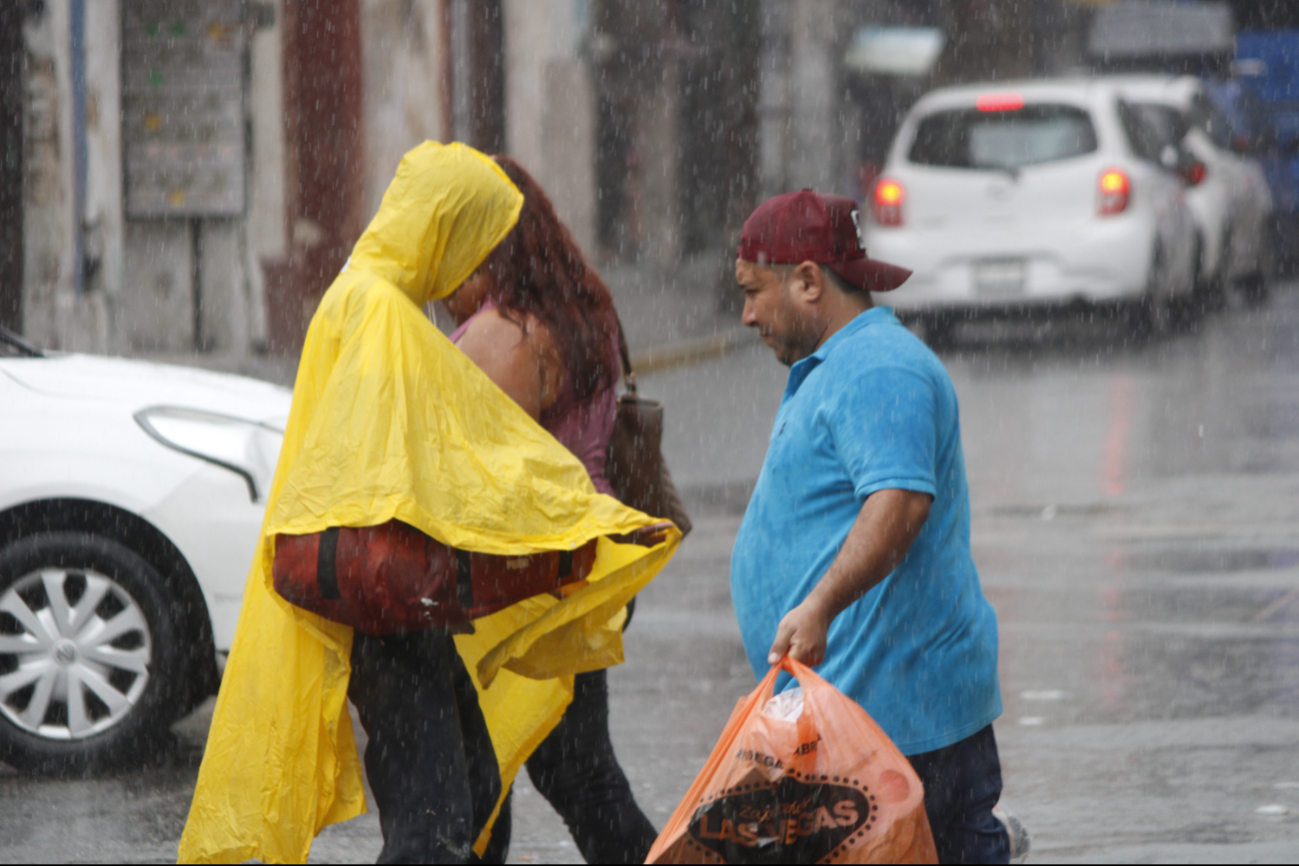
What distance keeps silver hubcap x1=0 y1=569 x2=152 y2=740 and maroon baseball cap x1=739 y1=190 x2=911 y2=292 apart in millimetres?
2829

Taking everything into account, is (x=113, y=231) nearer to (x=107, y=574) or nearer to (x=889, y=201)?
(x=889, y=201)

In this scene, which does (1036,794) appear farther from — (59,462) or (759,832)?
(59,462)

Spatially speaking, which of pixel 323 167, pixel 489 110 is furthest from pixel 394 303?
pixel 489 110

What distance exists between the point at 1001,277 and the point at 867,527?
1236cm

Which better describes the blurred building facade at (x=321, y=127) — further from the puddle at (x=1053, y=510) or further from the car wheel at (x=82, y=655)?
the car wheel at (x=82, y=655)

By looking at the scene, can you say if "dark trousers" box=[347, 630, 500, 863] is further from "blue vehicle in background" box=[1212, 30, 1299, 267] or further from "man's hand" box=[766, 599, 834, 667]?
"blue vehicle in background" box=[1212, 30, 1299, 267]

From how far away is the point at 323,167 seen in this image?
18125mm

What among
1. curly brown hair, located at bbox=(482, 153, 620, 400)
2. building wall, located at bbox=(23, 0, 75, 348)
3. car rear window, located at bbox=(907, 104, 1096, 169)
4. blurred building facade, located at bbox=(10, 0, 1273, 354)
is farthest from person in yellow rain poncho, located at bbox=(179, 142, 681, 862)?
car rear window, located at bbox=(907, 104, 1096, 169)

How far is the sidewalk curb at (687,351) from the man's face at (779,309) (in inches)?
483

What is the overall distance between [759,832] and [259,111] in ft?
45.0

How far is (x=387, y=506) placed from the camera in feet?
11.5

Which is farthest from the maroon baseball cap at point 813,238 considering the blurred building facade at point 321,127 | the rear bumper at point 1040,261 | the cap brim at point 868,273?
the rear bumper at point 1040,261

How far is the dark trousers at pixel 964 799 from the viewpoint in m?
3.35

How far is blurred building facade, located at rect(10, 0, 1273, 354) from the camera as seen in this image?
1302cm
